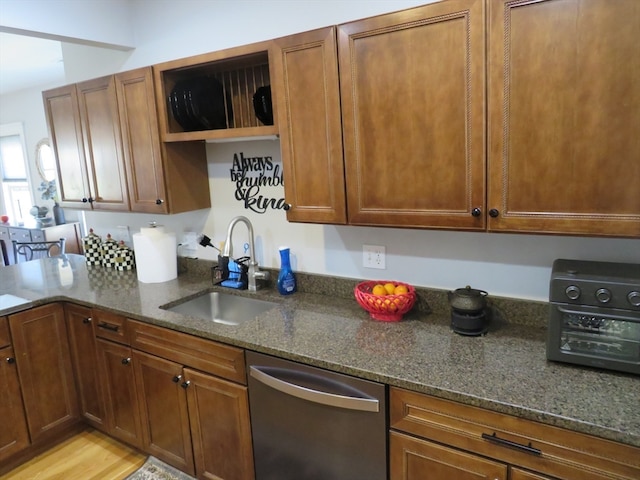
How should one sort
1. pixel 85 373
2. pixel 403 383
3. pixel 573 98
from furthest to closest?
1. pixel 85 373
2. pixel 403 383
3. pixel 573 98

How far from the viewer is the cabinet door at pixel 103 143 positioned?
2.49 m

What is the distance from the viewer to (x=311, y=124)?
177 cm

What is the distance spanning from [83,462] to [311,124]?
220 cm

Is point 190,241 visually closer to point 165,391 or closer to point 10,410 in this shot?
point 165,391

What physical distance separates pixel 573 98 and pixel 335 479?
1.47m

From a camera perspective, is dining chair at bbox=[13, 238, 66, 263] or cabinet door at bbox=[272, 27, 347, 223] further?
dining chair at bbox=[13, 238, 66, 263]

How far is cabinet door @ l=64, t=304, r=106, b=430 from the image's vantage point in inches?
94.7

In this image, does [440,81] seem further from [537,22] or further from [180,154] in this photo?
[180,154]

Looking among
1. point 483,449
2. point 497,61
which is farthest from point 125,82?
point 483,449

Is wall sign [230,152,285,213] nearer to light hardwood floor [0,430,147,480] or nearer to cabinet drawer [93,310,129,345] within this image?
cabinet drawer [93,310,129,345]

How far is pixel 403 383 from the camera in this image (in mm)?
1388

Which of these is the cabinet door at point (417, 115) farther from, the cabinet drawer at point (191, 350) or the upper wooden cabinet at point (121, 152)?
the upper wooden cabinet at point (121, 152)

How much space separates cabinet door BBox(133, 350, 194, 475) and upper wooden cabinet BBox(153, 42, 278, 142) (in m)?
1.12

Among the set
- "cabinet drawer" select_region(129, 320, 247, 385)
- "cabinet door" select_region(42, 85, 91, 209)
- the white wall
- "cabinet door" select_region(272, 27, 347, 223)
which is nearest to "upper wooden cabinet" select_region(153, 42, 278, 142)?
the white wall
